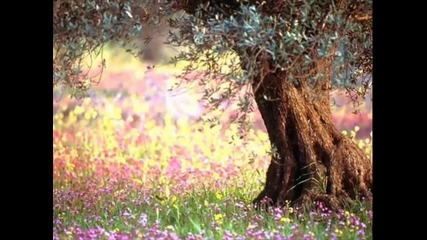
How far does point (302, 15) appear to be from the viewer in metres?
1.90

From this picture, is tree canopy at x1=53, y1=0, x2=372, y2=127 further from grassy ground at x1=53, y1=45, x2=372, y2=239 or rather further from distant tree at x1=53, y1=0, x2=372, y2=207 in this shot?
grassy ground at x1=53, y1=45, x2=372, y2=239

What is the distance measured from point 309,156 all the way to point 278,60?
1.23ft

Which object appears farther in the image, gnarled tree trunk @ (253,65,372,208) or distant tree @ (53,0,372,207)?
gnarled tree trunk @ (253,65,372,208)

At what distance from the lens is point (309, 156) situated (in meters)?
2.14

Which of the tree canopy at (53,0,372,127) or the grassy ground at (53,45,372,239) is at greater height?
the tree canopy at (53,0,372,127)

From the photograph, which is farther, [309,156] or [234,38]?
[309,156]

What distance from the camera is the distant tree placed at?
1901 mm

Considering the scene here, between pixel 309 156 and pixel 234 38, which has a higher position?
pixel 234 38

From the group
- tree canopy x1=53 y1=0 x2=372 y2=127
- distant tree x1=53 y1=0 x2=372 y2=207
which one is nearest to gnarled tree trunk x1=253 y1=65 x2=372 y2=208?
distant tree x1=53 y1=0 x2=372 y2=207

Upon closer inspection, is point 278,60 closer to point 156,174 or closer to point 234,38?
point 234,38

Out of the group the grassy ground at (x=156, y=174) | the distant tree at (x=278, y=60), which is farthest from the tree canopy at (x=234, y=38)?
the grassy ground at (x=156, y=174)

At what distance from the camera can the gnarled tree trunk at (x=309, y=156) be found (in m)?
2.13

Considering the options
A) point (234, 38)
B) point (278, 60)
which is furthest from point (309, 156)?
point (234, 38)

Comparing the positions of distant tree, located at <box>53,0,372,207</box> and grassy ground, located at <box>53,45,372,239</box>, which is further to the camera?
grassy ground, located at <box>53,45,372,239</box>
